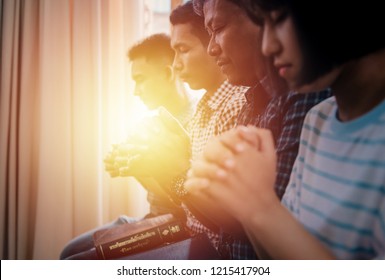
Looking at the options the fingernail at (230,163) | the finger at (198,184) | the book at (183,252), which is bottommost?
the book at (183,252)

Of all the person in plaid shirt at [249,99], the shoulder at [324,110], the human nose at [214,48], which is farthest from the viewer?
the human nose at [214,48]

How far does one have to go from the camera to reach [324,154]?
1.59ft

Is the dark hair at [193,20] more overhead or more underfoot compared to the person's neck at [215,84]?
more overhead

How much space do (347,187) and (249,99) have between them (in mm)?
408

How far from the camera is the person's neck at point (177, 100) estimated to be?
132 cm

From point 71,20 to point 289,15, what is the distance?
1.12 meters

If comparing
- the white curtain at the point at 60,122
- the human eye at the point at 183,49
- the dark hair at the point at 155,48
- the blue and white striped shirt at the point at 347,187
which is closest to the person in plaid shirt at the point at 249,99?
the blue and white striped shirt at the point at 347,187

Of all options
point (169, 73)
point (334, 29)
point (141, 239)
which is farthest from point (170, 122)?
point (334, 29)

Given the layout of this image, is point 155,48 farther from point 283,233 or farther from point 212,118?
point 283,233

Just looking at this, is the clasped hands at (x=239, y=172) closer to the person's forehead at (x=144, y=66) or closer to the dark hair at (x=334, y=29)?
the dark hair at (x=334, y=29)

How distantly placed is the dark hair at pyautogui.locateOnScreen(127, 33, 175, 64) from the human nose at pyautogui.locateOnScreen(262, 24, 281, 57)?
89 cm

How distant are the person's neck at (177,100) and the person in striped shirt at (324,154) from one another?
2.75 ft

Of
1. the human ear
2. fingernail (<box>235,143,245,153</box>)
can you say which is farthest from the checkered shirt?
fingernail (<box>235,143,245,153</box>)
